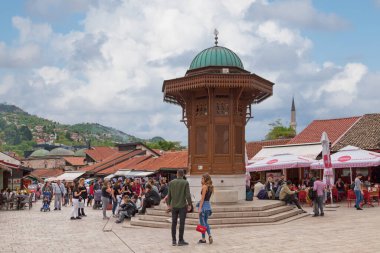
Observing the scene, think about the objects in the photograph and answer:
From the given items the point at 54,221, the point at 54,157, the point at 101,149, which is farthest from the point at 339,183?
the point at 54,157

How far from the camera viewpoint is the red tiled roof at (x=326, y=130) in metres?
32.3

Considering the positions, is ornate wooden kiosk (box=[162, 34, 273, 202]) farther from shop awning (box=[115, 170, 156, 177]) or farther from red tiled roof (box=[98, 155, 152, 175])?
red tiled roof (box=[98, 155, 152, 175])

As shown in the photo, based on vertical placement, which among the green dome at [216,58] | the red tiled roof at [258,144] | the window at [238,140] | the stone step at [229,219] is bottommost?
the stone step at [229,219]

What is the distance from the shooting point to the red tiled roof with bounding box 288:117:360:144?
3228 cm

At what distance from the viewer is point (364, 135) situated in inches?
1155

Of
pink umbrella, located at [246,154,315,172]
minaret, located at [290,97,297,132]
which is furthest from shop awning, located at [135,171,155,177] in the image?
minaret, located at [290,97,297,132]

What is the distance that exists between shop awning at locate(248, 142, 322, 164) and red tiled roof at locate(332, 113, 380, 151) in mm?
1219

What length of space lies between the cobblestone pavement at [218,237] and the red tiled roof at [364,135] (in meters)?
12.9

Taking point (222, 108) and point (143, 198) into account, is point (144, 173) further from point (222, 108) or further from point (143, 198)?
point (222, 108)

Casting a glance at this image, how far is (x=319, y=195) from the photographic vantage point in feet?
53.6

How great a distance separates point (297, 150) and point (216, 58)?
1476 centimetres

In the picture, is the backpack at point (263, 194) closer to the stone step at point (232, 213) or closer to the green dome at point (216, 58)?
the stone step at point (232, 213)

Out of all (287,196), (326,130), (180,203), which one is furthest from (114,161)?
(180,203)

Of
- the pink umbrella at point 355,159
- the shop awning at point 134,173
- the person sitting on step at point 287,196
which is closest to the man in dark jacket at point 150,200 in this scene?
the person sitting on step at point 287,196
